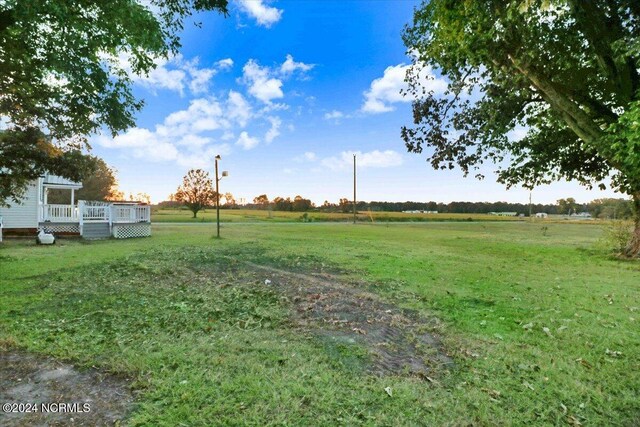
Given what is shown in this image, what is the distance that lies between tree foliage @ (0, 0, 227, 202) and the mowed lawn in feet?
14.0

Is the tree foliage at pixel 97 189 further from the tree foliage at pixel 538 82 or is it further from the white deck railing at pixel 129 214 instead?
the tree foliage at pixel 538 82

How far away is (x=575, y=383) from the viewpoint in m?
3.48

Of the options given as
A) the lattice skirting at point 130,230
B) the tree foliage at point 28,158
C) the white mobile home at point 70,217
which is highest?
the tree foliage at point 28,158

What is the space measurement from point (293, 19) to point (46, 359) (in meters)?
14.0

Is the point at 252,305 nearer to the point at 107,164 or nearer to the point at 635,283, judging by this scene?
the point at 635,283

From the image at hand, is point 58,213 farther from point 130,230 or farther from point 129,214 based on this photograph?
point 130,230

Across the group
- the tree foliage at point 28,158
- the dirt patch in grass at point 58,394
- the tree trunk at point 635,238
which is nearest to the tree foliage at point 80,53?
the tree foliage at point 28,158

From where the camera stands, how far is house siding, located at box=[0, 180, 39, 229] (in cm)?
1875

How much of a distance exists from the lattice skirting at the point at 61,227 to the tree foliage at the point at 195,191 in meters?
28.8

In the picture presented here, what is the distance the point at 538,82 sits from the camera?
24.6 ft

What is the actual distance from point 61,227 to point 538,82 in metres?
24.6

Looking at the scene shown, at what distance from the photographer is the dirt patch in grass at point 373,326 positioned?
386 centimetres

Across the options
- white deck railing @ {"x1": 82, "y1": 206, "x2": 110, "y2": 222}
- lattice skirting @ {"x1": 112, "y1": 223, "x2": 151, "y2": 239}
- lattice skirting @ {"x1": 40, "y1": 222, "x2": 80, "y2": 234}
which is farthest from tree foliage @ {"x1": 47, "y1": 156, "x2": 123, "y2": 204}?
lattice skirting @ {"x1": 112, "y1": 223, "x2": 151, "y2": 239}

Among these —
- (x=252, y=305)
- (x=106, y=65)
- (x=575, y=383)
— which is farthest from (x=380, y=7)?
(x=575, y=383)
